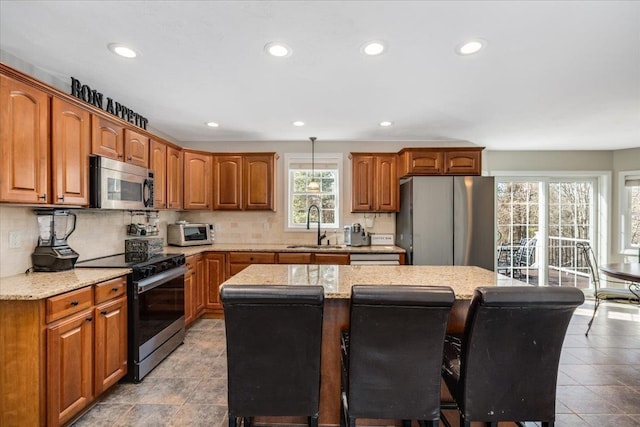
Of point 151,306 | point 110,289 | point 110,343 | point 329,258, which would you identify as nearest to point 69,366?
point 110,343

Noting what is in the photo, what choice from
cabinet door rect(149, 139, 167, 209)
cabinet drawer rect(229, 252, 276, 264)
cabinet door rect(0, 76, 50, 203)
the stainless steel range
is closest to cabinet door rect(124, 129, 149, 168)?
cabinet door rect(149, 139, 167, 209)

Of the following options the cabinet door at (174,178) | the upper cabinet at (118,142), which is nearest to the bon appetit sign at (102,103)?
the upper cabinet at (118,142)

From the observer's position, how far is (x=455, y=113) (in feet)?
11.4

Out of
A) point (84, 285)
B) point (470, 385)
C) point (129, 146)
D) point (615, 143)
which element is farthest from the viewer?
point (615, 143)

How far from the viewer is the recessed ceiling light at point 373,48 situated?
206cm

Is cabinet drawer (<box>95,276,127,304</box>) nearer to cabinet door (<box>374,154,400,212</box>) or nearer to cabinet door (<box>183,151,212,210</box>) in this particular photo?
cabinet door (<box>183,151,212,210</box>)

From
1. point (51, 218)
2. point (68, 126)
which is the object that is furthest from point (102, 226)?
point (68, 126)

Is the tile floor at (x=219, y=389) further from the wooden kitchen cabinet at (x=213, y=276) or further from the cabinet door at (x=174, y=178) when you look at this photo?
the cabinet door at (x=174, y=178)

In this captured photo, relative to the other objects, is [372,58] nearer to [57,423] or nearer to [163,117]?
[163,117]

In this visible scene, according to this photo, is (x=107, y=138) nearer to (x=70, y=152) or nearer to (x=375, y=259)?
(x=70, y=152)

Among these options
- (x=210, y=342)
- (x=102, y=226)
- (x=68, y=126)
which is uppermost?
(x=68, y=126)

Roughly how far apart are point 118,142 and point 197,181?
147 cm

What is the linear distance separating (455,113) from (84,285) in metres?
3.70

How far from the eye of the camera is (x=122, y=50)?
2170 millimetres
